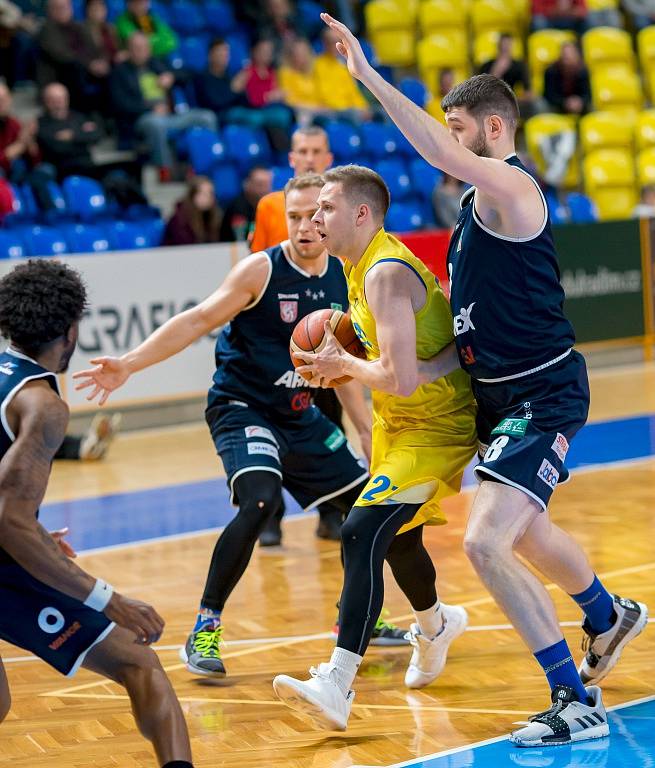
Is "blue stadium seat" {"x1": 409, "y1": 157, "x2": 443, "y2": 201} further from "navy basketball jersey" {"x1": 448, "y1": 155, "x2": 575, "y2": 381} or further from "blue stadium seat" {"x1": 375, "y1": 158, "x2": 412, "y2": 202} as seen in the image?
"navy basketball jersey" {"x1": 448, "y1": 155, "x2": 575, "y2": 381}

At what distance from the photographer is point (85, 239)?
12203 mm

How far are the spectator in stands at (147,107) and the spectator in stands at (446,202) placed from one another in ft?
8.27

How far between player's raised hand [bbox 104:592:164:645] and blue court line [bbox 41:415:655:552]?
4.14 m

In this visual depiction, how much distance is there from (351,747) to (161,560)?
10.2 ft

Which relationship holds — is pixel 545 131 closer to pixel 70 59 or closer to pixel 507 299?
pixel 70 59

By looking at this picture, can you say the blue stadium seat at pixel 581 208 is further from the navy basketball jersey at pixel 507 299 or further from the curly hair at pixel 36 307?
the curly hair at pixel 36 307

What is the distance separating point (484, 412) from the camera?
4.82m

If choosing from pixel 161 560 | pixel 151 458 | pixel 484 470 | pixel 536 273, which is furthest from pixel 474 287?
pixel 151 458

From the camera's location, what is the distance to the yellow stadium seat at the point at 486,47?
705 inches

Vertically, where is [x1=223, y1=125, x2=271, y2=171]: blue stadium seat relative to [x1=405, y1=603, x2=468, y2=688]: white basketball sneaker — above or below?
above

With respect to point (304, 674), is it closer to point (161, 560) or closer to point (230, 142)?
point (161, 560)

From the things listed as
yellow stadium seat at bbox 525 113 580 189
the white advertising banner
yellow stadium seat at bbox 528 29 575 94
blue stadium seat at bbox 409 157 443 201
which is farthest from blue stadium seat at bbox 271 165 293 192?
yellow stadium seat at bbox 528 29 575 94

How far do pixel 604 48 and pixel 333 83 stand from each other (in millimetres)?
4225

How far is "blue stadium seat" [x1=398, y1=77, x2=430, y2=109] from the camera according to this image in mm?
16641
